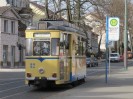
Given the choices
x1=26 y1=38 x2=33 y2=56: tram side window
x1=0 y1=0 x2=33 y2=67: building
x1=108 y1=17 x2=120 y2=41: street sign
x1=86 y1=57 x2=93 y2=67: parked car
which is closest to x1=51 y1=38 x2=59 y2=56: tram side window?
x1=26 y1=38 x2=33 y2=56: tram side window

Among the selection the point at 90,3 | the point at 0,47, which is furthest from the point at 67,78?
the point at 0,47

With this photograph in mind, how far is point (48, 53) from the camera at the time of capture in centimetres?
2150

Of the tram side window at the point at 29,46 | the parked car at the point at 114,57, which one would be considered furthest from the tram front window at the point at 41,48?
the parked car at the point at 114,57

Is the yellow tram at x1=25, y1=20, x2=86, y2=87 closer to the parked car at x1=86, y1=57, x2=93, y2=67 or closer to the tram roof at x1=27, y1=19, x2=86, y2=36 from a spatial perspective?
the tram roof at x1=27, y1=19, x2=86, y2=36

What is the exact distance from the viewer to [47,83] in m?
21.8

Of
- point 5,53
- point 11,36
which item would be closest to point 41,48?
point 5,53

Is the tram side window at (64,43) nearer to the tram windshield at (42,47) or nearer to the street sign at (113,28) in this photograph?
the tram windshield at (42,47)

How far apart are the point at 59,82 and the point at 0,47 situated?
125ft

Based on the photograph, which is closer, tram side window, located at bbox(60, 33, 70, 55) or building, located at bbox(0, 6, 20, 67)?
tram side window, located at bbox(60, 33, 70, 55)

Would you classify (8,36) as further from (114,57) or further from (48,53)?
(48,53)

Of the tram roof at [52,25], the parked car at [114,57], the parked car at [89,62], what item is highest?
the tram roof at [52,25]

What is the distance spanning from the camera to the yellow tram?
21297 mm

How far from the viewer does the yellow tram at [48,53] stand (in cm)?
2130

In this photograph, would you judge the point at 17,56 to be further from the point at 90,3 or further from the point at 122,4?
the point at 122,4
